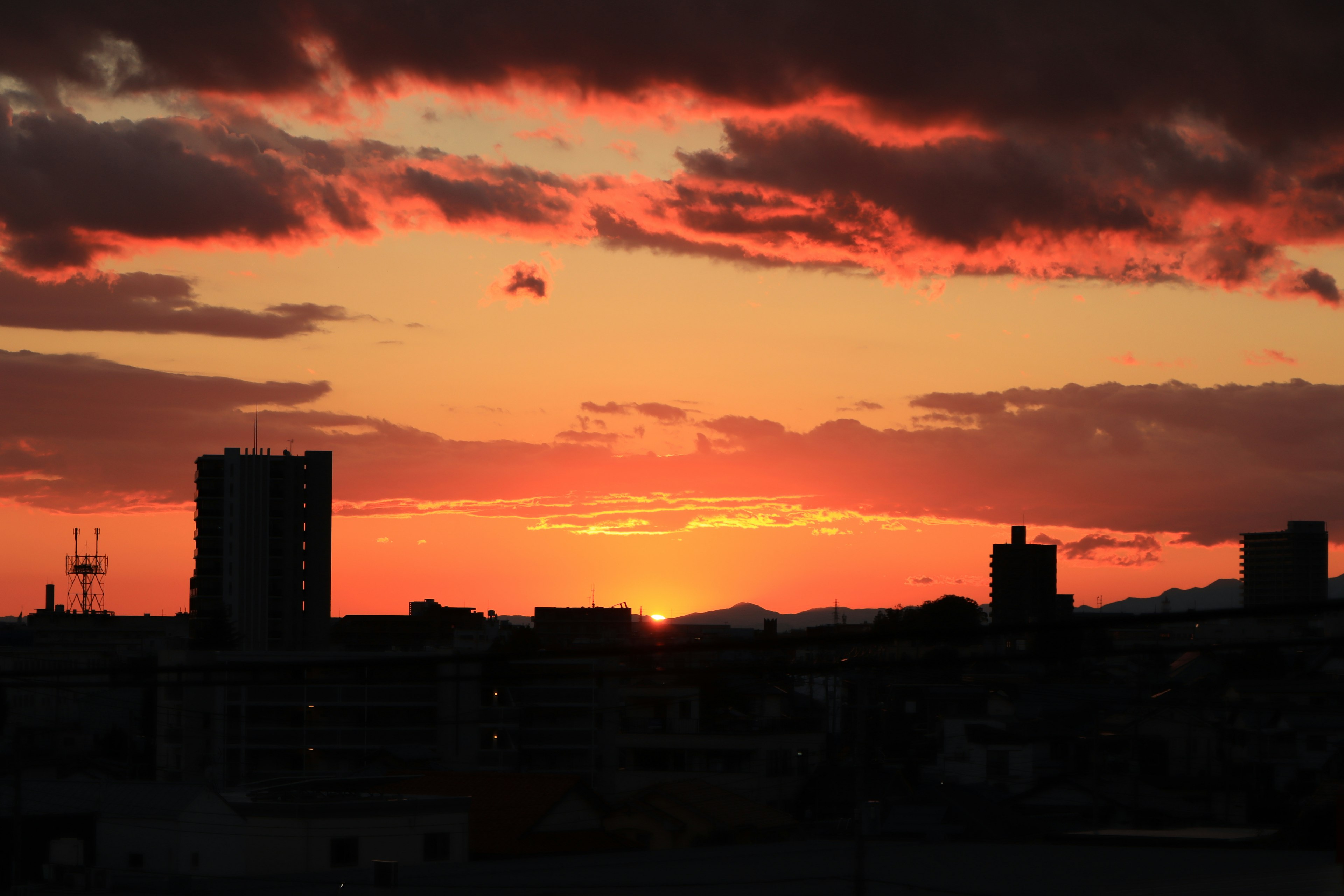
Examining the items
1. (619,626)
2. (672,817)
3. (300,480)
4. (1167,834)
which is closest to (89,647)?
(300,480)

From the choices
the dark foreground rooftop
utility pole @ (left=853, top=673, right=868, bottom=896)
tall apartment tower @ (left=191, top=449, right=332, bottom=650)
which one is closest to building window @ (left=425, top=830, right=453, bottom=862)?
the dark foreground rooftop

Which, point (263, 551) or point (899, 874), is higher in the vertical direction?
point (263, 551)

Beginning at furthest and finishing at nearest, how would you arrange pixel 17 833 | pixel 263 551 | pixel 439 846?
pixel 263 551, pixel 439 846, pixel 17 833

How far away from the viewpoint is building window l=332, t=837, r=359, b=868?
18.7 m

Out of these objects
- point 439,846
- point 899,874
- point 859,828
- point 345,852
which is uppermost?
point 859,828

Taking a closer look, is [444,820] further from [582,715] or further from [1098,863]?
[582,715]

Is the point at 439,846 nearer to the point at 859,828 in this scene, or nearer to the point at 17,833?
the point at 17,833

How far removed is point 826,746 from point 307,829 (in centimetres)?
2669

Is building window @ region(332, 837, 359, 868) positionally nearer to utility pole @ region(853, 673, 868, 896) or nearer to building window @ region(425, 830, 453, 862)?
building window @ region(425, 830, 453, 862)

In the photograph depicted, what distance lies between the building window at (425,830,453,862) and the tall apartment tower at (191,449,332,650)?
87315 millimetres

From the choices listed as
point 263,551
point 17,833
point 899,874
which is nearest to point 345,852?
point 17,833

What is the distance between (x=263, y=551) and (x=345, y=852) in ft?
300

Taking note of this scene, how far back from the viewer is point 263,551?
344ft

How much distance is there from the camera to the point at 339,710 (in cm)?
5903
